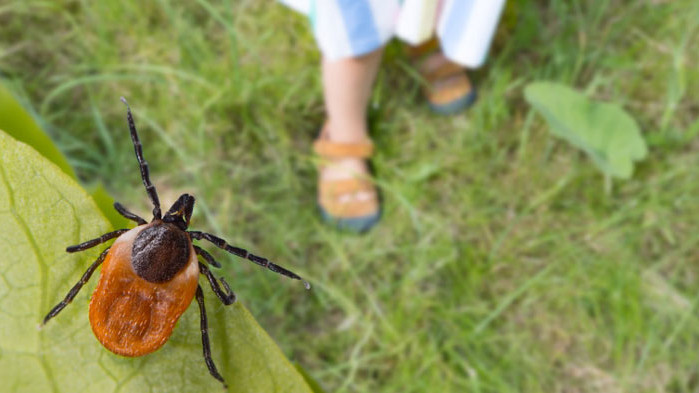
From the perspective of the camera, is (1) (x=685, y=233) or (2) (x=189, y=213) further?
(1) (x=685, y=233)

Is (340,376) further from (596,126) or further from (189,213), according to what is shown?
(189,213)

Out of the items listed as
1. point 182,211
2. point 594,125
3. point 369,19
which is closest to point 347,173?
point 369,19

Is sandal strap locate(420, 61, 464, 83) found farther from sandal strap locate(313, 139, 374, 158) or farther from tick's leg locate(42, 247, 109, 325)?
tick's leg locate(42, 247, 109, 325)

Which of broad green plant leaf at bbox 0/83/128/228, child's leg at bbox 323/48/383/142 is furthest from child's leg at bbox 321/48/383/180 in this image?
broad green plant leaf at bbox 0/83/128/228

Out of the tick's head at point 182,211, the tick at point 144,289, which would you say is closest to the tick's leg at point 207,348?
the tick at point 144,289

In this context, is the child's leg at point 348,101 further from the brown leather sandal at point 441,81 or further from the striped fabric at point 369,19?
the brown leather sandal at point 441,81

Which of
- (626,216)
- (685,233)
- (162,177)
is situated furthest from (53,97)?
(685,233)
